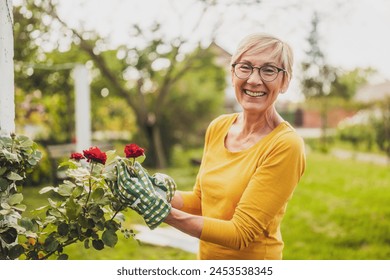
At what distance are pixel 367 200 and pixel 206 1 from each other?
11.0 ft

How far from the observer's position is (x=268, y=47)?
1416 mm

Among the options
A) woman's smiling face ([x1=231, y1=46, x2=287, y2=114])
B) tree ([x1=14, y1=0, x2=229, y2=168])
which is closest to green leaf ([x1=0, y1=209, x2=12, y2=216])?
woman's smiling face ([x1=231, y1=46, x2=287, y2=114])

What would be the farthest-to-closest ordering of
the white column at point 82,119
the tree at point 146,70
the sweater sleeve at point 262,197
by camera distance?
1. the tree at point 146,70
2. the white column at point 82,119
3. the sweater sleeve at point 262,197

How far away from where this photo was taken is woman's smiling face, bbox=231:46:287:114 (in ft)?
4.66

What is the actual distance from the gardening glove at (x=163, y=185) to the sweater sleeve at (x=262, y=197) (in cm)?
13

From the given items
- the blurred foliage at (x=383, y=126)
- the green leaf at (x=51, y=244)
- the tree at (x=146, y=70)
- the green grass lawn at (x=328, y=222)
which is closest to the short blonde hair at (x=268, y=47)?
the green leaf at (x=51, y=244)

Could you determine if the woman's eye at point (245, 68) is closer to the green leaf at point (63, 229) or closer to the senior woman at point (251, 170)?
the senior woman at point (251, 170)

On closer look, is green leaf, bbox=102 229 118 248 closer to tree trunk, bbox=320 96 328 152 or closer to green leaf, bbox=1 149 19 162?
green leaf, bbox=1 149 19 162

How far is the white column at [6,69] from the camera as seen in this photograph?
1.55 metres

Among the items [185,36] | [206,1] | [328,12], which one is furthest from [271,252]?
[185,36]

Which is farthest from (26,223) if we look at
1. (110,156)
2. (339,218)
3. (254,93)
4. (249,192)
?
(339,218)

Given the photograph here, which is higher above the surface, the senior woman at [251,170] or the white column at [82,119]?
the senior woman at [251,170]

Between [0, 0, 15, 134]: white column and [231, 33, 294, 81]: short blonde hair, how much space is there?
28.5 inches
